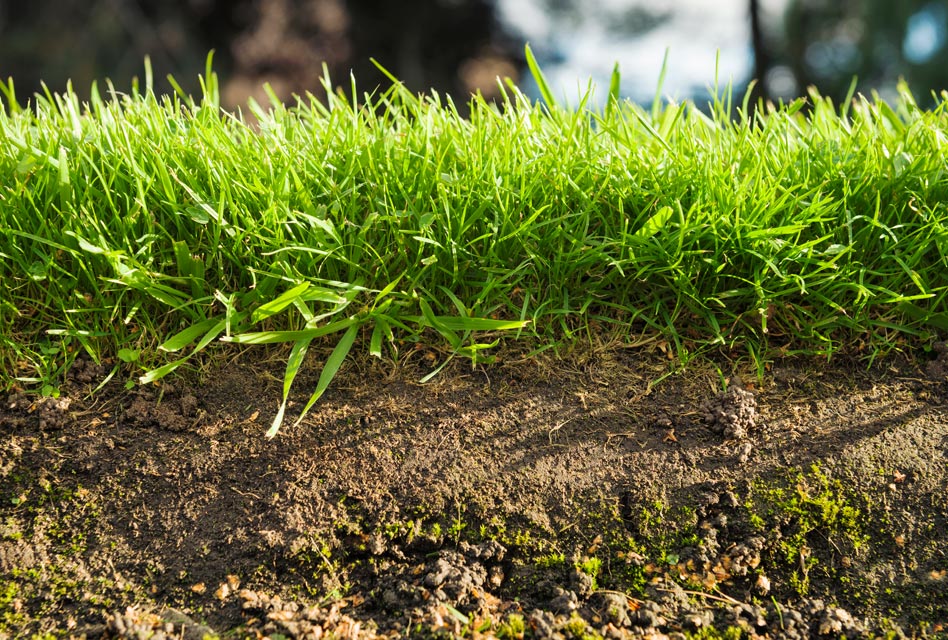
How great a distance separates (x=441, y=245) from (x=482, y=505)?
2.07 ft

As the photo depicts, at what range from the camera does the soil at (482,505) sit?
135 centimetres

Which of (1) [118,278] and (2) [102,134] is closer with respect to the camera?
(1) [118,278]

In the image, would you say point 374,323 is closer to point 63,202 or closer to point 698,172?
point 63,202

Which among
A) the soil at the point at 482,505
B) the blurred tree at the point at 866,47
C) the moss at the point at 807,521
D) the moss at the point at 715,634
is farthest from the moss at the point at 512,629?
the blurred tree at the point at 866,47

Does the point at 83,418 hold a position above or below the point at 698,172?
below

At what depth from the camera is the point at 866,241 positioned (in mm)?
1832

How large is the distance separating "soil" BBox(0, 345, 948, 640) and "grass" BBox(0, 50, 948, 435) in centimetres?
12

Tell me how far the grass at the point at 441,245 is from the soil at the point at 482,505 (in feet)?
0.38

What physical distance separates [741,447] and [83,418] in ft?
5.08

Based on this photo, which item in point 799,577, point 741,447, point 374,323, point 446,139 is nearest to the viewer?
point 799,577

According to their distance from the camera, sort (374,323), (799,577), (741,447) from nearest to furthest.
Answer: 1. (799,577)
2. (741,447)
3. (374,323)

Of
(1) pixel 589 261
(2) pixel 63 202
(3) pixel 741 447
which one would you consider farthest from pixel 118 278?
(3) pixel 741 447

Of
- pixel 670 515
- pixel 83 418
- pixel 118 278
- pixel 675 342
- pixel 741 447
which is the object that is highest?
pixel 118 278

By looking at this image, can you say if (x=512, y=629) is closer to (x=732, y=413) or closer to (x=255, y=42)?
(x=732, y=413)
